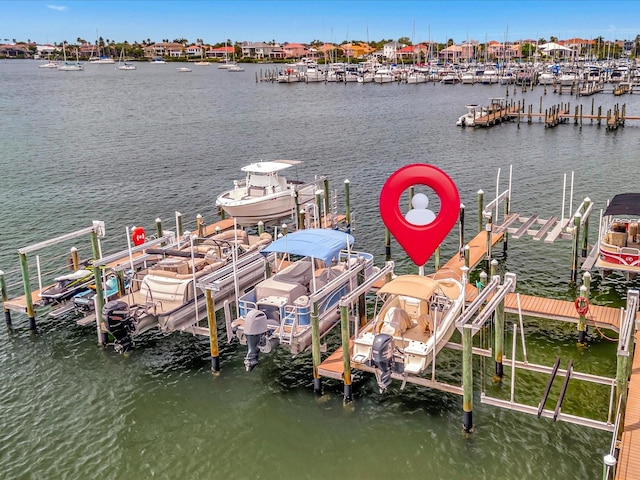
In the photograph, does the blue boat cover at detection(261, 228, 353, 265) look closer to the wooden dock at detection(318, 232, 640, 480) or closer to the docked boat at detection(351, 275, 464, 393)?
the docked boat at detection(351, 275, 464, 393)

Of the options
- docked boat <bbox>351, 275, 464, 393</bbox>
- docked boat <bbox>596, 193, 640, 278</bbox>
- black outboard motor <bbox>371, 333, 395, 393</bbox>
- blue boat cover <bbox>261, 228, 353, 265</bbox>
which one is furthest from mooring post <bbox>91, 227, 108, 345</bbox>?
docked boat <bbox>596, 193, 640, 278</bbox>

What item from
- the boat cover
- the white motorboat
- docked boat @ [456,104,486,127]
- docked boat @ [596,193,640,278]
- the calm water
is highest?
the white motorboat

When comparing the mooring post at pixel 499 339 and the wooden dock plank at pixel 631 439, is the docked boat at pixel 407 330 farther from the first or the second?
the wooden dock plank at pixel 631 439

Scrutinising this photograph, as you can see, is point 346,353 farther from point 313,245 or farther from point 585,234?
point 585,234

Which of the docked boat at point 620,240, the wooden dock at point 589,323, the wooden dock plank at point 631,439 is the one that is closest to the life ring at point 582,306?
the wooden dock at point 589,323

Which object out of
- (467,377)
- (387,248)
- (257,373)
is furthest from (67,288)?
(467,377)

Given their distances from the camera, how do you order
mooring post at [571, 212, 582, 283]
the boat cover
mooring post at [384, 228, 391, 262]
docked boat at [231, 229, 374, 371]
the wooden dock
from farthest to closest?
mooring post at [384, 228, 391, 262] < mooring post at [571, 212, 582, 283] < the boat cover < docked boat at [231, 229, 374, 371] < the wooden dock
